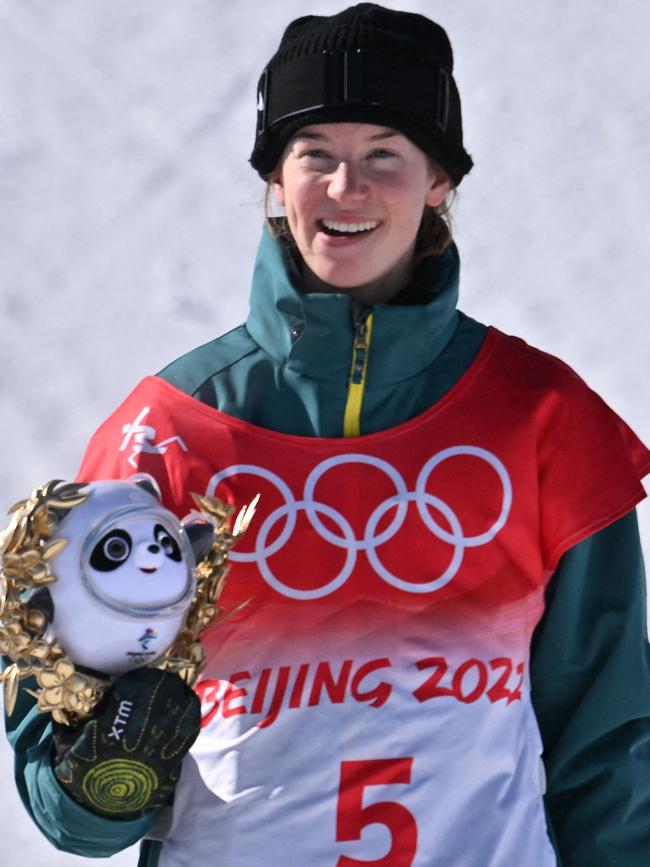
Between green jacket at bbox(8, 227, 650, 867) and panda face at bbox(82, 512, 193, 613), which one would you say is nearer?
panda face at bbox(82, 512, 193, 613)

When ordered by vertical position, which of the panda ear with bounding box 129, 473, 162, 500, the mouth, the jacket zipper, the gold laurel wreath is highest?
the mouth

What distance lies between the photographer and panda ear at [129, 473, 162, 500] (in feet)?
8.89

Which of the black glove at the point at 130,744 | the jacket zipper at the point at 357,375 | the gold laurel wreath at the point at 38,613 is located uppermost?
the jacket zipper at the point at 357,375

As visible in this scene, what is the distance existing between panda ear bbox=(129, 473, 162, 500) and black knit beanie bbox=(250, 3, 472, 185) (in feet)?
1.85

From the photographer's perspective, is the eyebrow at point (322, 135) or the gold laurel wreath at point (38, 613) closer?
the gold laurel wreath at point (38, 613)

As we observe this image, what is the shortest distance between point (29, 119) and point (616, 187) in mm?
1223

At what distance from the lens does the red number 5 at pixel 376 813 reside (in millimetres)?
2795

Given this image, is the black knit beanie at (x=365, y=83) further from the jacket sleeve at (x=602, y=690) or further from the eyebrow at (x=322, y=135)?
the jacket sleeve at (x=602, y=690)

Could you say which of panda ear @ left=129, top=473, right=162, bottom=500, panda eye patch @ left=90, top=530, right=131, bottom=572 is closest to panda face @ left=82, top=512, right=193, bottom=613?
panda eye patch @ left=90, top=530, right=131, bottom=572

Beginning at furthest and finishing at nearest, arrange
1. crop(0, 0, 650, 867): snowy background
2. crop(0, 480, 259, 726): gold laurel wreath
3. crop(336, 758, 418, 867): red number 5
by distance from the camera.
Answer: crop(0, 0, 650, 867): snowy background → crop(336, 758, 418, 867): red number 5 → crop(0, 480, 259, 726): gold laurel wreath

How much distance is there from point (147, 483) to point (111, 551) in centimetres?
16

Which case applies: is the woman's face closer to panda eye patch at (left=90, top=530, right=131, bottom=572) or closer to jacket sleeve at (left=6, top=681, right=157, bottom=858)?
panda eye patch at (left=90, top=530, right=131, bottom=572)

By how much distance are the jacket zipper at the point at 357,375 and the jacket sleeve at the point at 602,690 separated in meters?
0.35

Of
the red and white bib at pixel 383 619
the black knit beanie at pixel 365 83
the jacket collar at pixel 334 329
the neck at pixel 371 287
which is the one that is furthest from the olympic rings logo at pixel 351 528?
the black knit beanie at pixel 365 83
